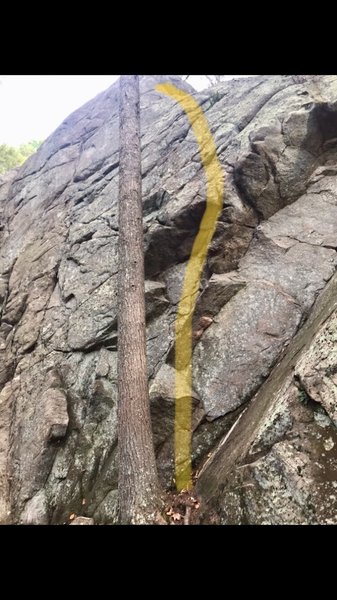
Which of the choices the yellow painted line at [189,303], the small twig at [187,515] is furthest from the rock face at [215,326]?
the small twig at [187,515]

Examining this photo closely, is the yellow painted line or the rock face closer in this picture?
the rock face

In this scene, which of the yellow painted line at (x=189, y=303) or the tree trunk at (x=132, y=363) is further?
the yellow painted line at (x=189, y=303)

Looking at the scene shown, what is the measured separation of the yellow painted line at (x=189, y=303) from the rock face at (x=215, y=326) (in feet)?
0.53

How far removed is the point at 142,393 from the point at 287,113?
802 centimetres

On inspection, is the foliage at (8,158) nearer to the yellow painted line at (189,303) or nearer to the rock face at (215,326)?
the rock face at (215,326)

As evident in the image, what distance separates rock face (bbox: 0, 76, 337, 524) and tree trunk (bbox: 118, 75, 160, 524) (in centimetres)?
86

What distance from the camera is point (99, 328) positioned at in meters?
8.27

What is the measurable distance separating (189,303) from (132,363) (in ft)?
7.51

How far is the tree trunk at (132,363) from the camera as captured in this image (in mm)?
4617

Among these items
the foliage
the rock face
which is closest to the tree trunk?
the rock face

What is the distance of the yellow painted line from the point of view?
583 centimetres

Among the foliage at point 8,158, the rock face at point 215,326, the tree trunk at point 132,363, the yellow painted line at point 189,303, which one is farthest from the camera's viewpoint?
the foliage at point 8,158

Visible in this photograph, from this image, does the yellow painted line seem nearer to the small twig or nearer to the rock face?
the rock face

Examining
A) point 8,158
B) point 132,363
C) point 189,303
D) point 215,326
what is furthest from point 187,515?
point 8,158
